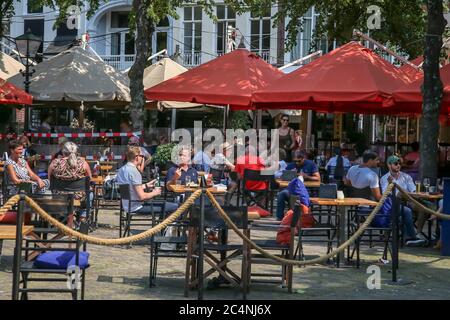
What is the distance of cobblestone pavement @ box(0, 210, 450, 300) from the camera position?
994 cm

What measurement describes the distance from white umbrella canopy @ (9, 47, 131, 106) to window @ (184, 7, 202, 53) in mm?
19632

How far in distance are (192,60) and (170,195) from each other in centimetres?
2816

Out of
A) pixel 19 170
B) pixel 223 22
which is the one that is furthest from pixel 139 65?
pixel 223 22

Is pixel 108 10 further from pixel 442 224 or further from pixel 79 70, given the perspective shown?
pixel 442 224

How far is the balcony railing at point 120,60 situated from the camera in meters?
46.0

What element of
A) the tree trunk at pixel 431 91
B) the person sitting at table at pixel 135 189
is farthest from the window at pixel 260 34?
the person sitting at table at pixel 135 189

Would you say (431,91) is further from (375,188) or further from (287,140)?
(287,140)

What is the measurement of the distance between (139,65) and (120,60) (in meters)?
25.4

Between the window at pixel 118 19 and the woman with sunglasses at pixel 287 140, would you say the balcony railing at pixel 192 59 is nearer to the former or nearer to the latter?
the window at pixel 118 19

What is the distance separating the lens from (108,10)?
4728 cm

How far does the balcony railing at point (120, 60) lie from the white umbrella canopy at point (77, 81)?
830 inches

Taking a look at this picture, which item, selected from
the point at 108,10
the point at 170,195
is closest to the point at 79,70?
the point at 170,195

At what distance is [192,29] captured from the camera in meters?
44.5

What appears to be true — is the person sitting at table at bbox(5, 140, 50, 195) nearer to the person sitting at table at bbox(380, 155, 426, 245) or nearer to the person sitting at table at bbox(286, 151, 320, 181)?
the person sitting at table at bbox(286, 151, 320, 181)
